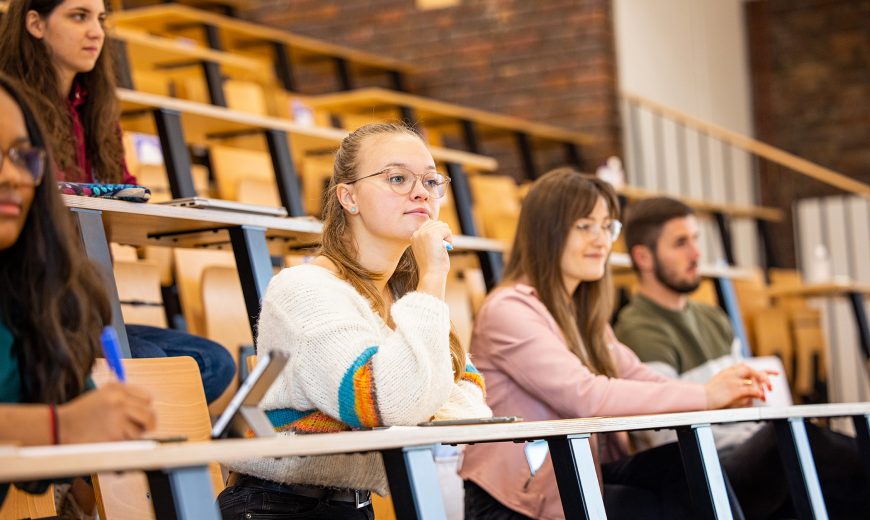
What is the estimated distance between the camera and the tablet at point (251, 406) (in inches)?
45.0

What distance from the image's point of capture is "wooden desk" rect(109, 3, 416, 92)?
535 cm

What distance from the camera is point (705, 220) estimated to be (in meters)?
6.30

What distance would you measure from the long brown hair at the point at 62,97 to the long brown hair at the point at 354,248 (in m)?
0.65

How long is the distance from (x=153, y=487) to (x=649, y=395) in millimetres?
1214

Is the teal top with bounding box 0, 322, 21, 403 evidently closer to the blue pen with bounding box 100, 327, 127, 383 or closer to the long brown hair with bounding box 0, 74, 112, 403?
the long brown hair with bounding box 0, 74, 112, 403

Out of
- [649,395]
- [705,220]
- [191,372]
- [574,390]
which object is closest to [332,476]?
[191,372]

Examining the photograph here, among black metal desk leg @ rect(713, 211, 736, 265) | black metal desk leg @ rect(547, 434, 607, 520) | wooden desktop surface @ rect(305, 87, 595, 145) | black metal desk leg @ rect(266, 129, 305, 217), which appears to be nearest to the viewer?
black metal desk leg @ rect(547, 434, 607, 520)

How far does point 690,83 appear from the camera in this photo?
6441 mm

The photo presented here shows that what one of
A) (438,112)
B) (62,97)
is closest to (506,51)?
(438,112)

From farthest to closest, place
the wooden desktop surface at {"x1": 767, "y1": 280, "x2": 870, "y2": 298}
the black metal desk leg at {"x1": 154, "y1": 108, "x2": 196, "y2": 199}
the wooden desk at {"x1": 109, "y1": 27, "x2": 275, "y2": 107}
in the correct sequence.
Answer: the wooden desktop surface at {"x1": 767, "y1": 280, "x2": 870, "y2": 298}, the wooden desk at {"x1": 109, "y1": 27, "x2": 275, "y2": 107}, the black metal desk leg at {"x1": 154, "y1": 108, "x2": 196, "y2": 199}

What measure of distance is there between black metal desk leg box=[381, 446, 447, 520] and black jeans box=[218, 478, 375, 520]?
337 mm

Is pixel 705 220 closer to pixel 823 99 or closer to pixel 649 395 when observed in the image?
pixel 823 99

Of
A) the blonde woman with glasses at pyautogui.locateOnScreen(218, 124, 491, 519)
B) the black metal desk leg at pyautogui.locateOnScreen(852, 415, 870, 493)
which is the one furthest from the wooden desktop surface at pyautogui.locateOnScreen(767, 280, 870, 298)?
the blonde woman with glasses at pyautogui.locateOnScreen(218, 124, 491, 519)

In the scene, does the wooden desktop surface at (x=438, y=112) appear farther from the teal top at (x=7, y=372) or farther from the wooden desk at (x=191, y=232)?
the teal top at (x=7, y=372)
